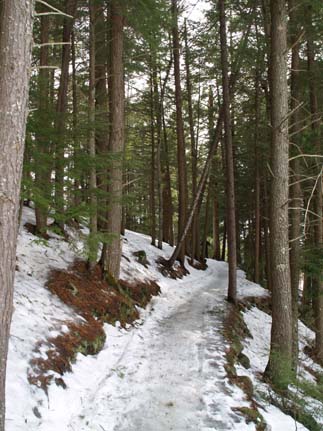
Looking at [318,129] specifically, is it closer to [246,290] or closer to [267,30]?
[267,30]

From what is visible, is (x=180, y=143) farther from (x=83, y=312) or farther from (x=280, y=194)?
(x=83, y=312)

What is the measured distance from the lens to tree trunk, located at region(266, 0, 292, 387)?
6.59 meters

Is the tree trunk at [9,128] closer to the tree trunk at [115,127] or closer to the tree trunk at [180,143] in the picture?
the tree trunk at [115,127]

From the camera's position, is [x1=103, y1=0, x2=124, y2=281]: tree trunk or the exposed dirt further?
[x1=103, y1=0, x2=124, y2=281]: tree trunk

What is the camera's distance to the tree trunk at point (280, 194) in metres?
6.59

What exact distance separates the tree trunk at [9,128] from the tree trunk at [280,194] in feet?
15.5

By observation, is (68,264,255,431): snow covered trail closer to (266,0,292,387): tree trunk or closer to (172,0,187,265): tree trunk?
(266,0,292,387): tree trunk

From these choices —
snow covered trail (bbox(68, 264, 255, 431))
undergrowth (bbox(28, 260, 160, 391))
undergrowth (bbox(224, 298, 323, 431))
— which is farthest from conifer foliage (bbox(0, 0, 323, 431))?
snow covered trail (bbox(68, 264, 255, 431))

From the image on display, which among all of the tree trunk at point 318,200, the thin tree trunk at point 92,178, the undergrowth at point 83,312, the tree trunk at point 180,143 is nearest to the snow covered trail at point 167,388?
the undergrowth at point 83,312

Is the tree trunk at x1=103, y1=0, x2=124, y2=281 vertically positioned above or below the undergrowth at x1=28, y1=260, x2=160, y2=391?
above

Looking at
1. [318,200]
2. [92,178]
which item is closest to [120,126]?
[92,178]

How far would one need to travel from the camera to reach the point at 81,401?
4820mm

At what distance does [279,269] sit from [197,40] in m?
13.7

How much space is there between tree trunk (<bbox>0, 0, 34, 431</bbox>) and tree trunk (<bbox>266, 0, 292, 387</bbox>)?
15.5 ft
